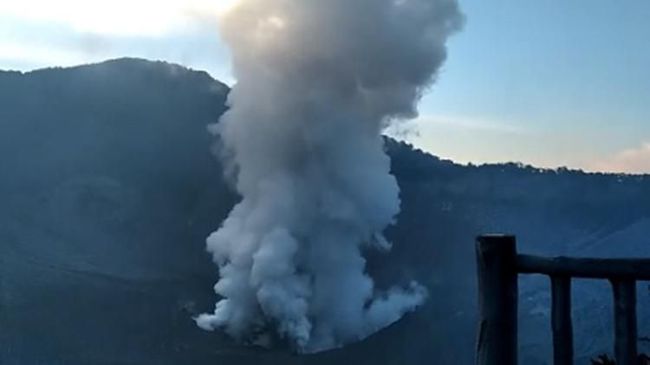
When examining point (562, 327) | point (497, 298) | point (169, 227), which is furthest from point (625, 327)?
point (169, 227)

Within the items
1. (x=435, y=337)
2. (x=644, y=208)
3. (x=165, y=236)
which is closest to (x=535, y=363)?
(x=435, y=337)

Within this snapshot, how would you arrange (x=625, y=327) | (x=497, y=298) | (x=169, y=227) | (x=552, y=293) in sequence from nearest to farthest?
1. (x=625, y=327)
2. (x=552, y=293)
3. (x=497, y=298)
4. (x=169, y=227)

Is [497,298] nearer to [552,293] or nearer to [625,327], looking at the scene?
[552,293]

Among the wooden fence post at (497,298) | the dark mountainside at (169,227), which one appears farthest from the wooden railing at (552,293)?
the dark mountainside at (169,227)

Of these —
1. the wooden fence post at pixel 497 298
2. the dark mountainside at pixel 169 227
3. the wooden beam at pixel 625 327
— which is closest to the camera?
the wooden beam at pixel 625 327

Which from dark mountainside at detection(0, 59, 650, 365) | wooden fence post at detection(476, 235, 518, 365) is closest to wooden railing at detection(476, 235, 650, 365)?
wooden fence post at detection(476, 235, 518, 365)

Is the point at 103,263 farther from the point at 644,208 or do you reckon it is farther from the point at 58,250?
the point at 644,208

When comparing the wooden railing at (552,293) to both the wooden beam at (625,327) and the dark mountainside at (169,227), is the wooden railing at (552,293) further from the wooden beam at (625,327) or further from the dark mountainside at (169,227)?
the dark mountainside at (169,227)
